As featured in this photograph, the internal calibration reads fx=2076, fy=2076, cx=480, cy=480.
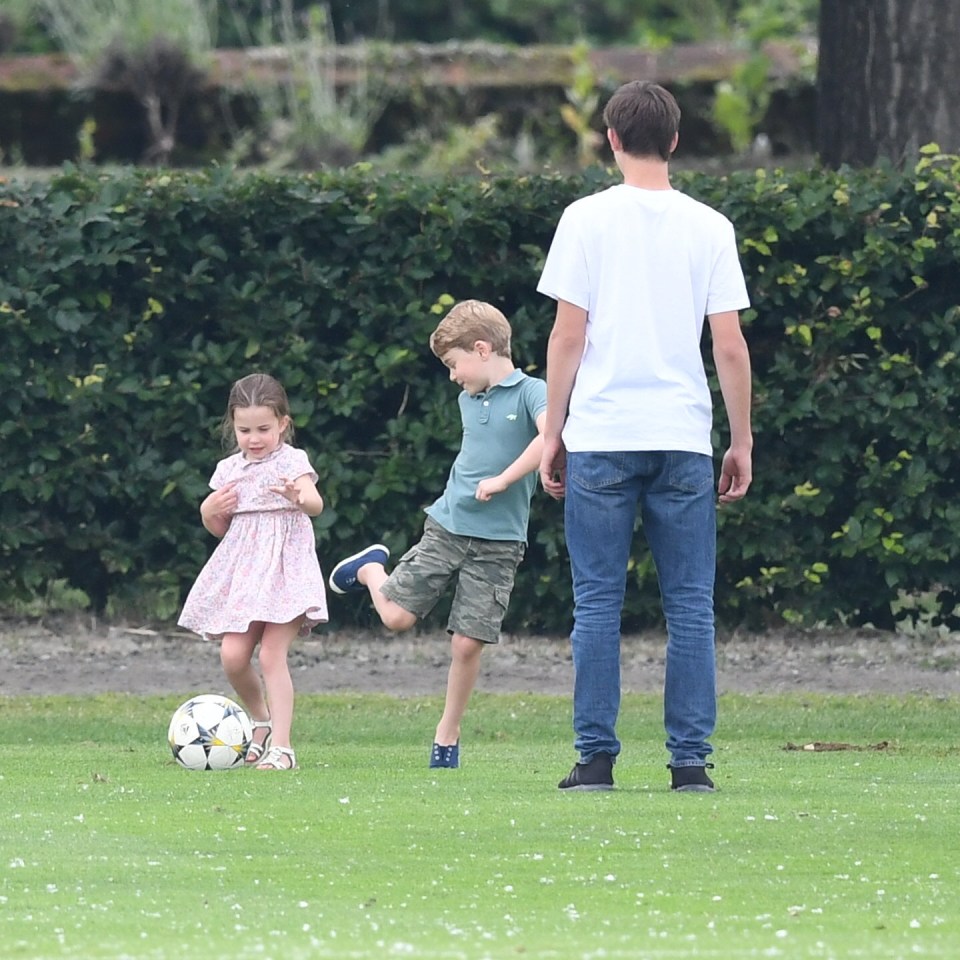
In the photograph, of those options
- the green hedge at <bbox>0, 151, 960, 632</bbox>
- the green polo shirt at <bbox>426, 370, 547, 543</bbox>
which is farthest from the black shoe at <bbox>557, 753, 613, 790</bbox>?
the green hedge at <bbox>0, 151, 960, 632</bbox>

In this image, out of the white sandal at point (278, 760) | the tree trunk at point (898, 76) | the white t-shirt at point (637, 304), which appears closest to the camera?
the white t-shirt at point (637, 304)

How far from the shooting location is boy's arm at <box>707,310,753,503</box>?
6238 mm

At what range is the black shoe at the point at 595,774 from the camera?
21.0 ft

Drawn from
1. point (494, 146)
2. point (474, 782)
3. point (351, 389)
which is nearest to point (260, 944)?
point (474, 782)

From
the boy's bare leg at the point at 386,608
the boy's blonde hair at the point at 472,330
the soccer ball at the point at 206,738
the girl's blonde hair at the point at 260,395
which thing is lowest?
the soccer ball at the point at 206,738

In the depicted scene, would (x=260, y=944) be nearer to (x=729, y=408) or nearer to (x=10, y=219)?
(x=729, y=408)

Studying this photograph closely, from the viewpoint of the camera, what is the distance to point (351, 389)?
11008 millimetres

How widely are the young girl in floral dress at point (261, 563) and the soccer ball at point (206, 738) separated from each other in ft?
0.61

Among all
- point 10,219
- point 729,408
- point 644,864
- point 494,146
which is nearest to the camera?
point 644,864

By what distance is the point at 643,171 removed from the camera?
20.7ft

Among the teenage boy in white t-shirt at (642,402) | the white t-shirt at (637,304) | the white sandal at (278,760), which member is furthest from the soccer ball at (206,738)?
the white t-shirt at (637,304)

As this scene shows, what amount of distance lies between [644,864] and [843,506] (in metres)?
6.07

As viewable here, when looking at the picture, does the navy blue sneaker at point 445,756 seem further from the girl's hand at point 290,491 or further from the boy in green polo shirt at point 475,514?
the girl's hand at point 290,491

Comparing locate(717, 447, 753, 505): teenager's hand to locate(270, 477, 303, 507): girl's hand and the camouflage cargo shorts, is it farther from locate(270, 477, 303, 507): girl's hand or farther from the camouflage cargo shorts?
locate(270, 477, 303, 507): girl's hand
